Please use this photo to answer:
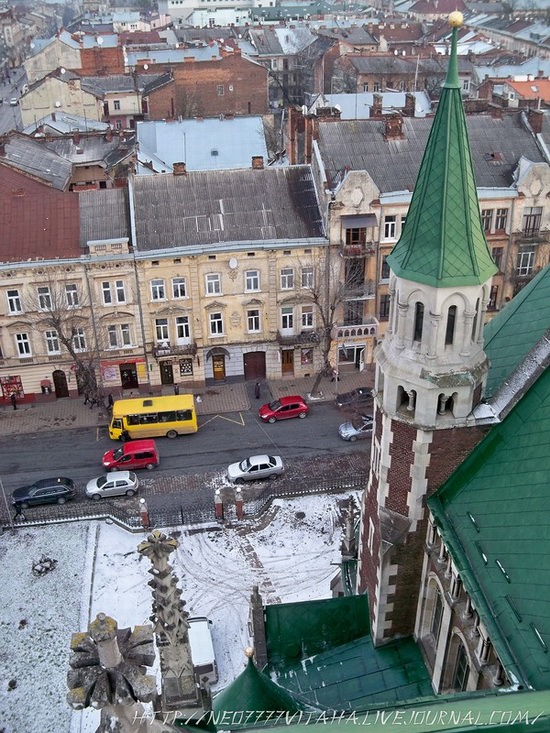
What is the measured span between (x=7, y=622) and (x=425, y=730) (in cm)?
2625

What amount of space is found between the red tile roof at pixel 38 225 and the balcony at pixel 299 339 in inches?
645

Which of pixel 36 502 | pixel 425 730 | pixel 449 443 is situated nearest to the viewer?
pixel 425 730

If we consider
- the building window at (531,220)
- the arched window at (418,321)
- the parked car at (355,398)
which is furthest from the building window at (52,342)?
the building window at (531,220)

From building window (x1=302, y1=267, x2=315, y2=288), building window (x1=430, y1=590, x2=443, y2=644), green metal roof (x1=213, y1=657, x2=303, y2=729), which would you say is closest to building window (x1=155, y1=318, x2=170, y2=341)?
building window (x1=302, y1=267, x2=315, y2=288)

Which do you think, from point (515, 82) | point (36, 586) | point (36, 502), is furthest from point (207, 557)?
point (515, 82)

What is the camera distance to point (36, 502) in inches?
1686

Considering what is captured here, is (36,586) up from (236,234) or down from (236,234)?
down

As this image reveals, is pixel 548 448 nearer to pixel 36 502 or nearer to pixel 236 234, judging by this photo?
pixel 36 502

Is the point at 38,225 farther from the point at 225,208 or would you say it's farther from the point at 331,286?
the point at 331,286

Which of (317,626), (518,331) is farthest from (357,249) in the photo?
(317,626)

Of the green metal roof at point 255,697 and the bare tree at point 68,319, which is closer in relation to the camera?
the green metal roof at point 255,697

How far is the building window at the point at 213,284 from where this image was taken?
52719mm

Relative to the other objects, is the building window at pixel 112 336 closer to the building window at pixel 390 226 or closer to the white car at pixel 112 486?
the white car at pixel 112 486

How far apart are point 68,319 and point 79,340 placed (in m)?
2.35
